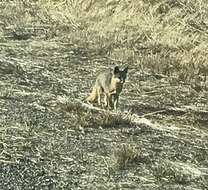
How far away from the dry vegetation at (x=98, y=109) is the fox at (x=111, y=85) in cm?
24

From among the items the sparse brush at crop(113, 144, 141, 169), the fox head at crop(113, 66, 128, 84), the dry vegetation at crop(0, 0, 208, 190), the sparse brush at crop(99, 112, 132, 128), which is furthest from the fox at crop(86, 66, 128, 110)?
the sparse brush at crop(113, 144, 141, 169)

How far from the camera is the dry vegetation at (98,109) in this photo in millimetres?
8086

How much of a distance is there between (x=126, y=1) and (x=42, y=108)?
21.7 ft

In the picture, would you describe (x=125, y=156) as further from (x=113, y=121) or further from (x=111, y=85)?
(x=111, y=85)

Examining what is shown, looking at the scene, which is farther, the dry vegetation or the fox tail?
the fox tail

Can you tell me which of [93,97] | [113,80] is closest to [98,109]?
[93,97]

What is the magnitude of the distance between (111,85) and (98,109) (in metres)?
0.40

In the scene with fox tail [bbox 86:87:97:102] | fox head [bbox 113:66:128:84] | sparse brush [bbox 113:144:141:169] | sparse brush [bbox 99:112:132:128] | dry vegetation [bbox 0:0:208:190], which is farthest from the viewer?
fox tail [bbox 86:87:97:102]

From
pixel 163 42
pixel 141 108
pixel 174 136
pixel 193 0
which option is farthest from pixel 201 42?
pixel 174 136

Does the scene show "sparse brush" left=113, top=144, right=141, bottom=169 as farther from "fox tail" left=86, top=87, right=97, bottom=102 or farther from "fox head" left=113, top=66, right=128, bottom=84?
"fox tail" left=86, top=87, right=97, bottom=102

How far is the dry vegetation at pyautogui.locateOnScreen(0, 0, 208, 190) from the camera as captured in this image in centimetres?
809

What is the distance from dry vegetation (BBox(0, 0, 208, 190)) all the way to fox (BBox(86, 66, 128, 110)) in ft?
0.79

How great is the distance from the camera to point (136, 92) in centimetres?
1171

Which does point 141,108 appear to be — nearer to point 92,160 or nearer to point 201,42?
point 92,160
